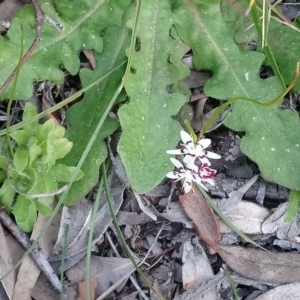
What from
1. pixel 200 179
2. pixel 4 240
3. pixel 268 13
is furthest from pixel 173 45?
pixel 4 240

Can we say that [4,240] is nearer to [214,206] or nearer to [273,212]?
[214,206]

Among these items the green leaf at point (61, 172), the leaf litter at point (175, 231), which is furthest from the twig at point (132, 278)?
the green leaf at point (61, 172)

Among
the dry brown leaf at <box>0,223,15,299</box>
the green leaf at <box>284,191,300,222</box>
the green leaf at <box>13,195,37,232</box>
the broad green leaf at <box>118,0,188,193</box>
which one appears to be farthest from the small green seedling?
the green leaf at <box>284,191,300,222</box>

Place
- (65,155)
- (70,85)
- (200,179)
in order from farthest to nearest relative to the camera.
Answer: (70,85), (65,155), (200,179)

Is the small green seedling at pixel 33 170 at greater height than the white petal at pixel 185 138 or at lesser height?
greater

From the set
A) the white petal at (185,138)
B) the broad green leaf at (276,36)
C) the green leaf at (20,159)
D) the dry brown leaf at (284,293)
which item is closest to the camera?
the green leaf at (20,159)

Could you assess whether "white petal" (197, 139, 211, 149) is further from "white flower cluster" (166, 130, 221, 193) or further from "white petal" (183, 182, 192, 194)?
"white petal" (183, 182, 192, 194)

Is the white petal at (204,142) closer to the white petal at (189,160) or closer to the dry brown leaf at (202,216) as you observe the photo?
the white petal at (189,160)

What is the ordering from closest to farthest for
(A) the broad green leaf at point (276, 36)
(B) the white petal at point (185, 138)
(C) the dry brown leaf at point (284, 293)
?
1. (B) the white petal at point (185, 138)
2. (C) the dry brown leaf at point (284, 293)
3. (A) the broad green leaf at point (276, 36)
